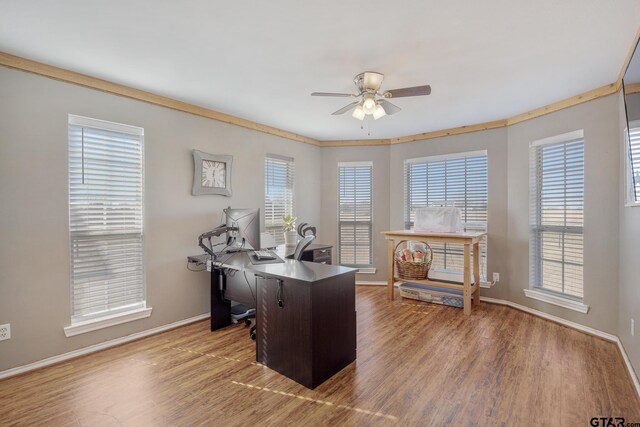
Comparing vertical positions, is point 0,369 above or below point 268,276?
below

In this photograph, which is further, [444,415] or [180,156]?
[180,156]

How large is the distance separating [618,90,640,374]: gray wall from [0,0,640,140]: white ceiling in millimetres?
592

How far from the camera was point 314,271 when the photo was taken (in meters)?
2.42

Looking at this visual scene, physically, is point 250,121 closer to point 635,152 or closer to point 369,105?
point 369,105

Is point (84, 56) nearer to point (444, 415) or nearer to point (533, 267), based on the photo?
point (444, 415)

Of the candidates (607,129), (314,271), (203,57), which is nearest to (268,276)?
(314,271)

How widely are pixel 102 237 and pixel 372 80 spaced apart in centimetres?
274

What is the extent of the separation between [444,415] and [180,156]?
Result: 324cm

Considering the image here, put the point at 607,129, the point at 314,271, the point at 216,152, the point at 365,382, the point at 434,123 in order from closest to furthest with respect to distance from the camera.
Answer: the point at 365,382 → the point at 314,271 → the point at 607,129 → the point at 216,152 → the point at 434,123

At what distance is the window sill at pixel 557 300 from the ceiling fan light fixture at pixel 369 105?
2865 millimetres

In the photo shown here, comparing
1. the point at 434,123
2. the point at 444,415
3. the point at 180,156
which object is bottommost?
the point at 444,415

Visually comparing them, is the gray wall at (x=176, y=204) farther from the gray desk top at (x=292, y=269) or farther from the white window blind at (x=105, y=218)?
the gray desk top at (x=292, y=269)

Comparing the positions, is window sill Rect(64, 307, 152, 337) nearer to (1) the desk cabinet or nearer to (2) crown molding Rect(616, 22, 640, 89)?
(1) the desk cabinet

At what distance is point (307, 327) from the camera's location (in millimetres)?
2145
